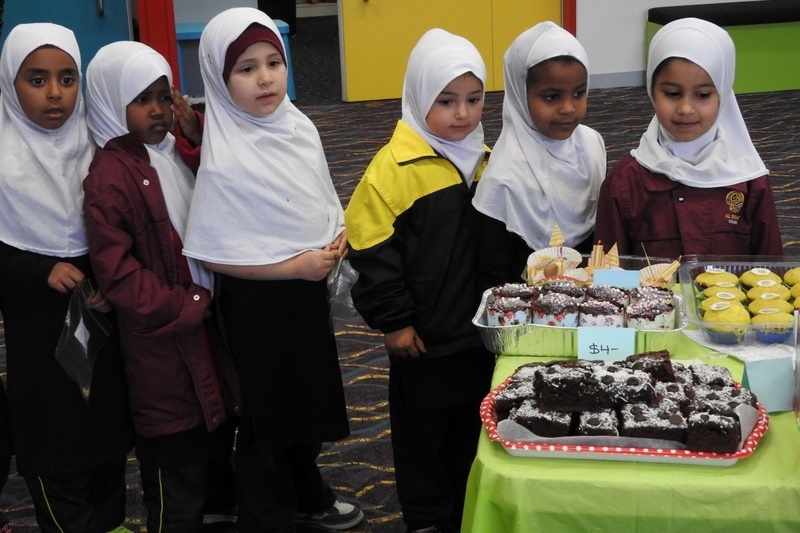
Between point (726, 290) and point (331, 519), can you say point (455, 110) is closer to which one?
point (726, 290)

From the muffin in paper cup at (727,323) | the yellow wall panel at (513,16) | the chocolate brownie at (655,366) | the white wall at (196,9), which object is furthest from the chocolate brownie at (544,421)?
the yellow wall panel at (513,16)

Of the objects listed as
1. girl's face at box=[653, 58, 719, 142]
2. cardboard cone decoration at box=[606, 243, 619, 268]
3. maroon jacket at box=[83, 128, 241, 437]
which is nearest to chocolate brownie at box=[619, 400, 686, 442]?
cardboard cone decoration at box=[606, 243, 619, 268]

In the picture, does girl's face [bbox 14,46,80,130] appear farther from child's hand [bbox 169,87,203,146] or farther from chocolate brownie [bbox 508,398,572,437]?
chocolate brownie [bbox 508,398,572,437]

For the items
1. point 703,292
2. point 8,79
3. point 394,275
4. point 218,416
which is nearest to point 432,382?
point 394,275

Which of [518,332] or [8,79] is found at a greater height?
[8,79]

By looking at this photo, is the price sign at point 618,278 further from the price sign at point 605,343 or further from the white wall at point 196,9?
the white wall at point 196,9

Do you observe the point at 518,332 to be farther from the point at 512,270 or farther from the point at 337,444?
the point at 337,444

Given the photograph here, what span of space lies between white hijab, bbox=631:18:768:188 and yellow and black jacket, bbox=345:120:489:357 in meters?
0.46

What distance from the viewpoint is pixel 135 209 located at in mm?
2246

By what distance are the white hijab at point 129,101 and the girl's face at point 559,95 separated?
83cm

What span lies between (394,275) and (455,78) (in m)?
0.46

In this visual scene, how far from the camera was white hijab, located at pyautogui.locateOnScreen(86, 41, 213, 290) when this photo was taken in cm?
228

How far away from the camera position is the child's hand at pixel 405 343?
2.34 m

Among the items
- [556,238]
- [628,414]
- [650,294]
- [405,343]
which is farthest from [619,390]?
[405,343]
